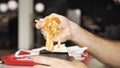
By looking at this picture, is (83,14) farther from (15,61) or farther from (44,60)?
(44,60)

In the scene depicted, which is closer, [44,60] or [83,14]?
[44,60]

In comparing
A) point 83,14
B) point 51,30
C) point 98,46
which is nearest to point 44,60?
point 51,30

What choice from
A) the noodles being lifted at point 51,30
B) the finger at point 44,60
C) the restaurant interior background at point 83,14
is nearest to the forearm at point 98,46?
the noodles being lifted at point 51,30

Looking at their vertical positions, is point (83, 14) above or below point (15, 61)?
below

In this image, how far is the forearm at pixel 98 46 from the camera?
1322 mm

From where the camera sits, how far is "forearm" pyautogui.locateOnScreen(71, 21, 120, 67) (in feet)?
4.34

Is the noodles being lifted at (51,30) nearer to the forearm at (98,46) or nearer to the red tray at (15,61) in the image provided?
the red tray at (15,61)

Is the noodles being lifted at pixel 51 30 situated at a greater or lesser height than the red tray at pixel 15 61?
greater

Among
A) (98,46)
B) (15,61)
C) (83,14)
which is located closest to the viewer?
(15,61)

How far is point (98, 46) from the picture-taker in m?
1.40

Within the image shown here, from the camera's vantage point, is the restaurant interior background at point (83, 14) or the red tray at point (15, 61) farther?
the restaurant interior background at point (83, 14)

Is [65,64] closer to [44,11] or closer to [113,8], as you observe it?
[44,11]

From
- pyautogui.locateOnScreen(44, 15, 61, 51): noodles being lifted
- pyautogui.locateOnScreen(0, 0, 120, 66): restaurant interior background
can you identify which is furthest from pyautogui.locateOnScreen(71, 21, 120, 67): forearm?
pyautogui.locateOnScreen(0, 0, 120, 66): restaurant interior background

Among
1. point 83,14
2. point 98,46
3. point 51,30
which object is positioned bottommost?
point 83,14
